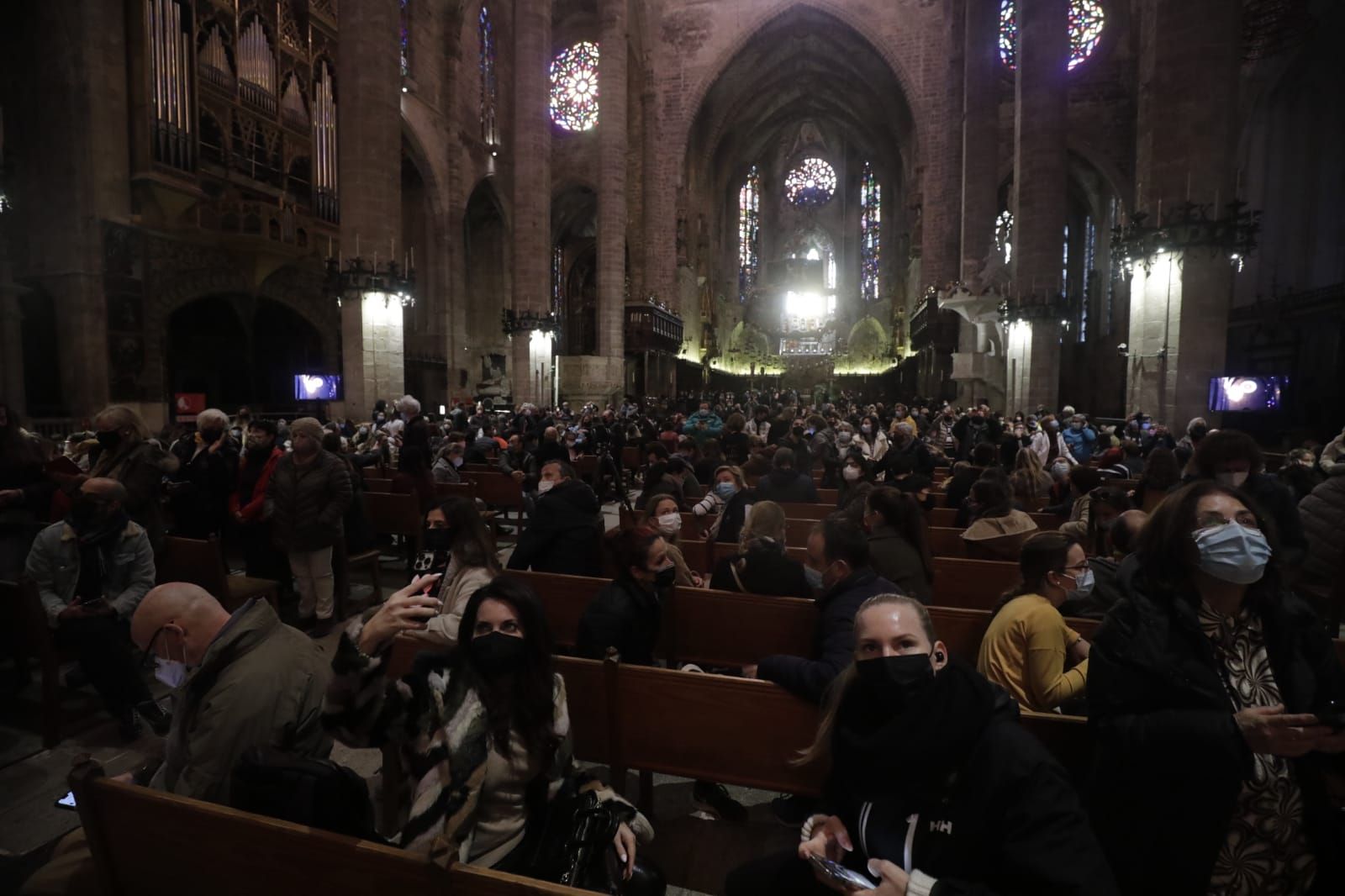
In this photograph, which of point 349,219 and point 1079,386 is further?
point 1079,386

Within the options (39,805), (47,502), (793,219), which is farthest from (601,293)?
(793,219)

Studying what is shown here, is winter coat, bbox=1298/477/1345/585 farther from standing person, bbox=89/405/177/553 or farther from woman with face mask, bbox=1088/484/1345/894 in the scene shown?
standing person, bbox=89/405/177/553

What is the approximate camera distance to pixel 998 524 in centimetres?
407

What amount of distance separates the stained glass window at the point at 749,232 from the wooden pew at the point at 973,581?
39.6 meters

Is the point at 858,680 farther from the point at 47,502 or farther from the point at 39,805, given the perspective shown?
the point at 47,502

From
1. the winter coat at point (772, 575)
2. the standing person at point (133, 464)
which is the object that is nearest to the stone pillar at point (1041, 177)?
the winter coat at point (772, 575)

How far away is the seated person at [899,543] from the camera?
11.1 feet

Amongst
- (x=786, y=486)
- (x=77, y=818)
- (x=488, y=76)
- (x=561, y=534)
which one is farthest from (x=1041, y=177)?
(x=488, y=76)

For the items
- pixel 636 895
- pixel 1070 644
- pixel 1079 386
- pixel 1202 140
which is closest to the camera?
pixel 636 895

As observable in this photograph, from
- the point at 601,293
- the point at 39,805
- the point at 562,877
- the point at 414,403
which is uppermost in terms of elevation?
the point at 601,293

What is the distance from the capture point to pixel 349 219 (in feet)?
41.8

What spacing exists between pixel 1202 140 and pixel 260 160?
59.8 feet

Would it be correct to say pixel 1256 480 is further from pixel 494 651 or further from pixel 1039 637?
pixel 494 651

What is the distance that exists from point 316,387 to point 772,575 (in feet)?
49.6
